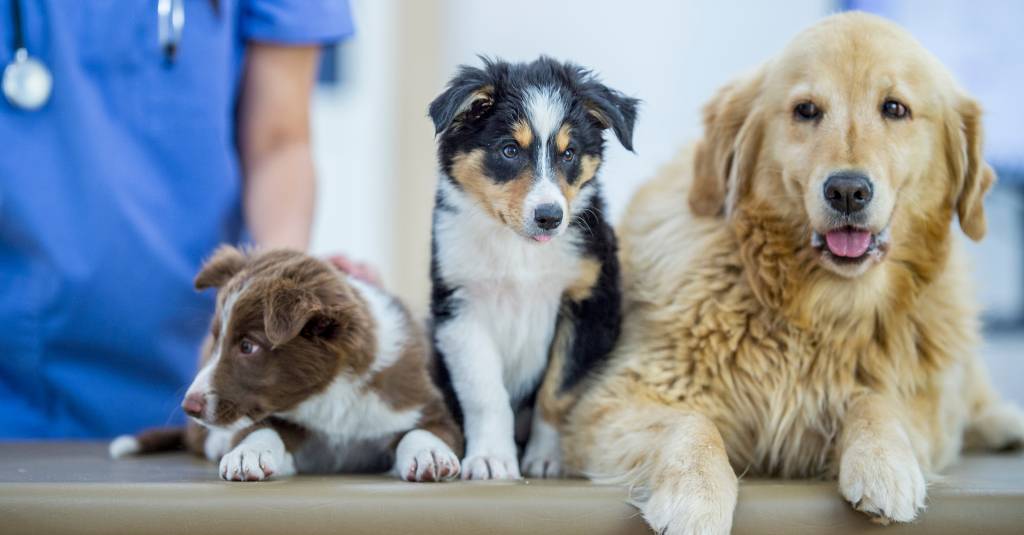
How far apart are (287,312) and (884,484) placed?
2.38 ft

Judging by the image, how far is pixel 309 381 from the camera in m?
1.28

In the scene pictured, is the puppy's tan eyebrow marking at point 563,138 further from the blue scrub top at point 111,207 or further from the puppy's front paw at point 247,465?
the blue scrub top at point 111,207

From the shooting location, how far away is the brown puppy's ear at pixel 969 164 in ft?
4.53

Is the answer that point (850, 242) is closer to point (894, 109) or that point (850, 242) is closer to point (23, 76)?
point (894, 109)

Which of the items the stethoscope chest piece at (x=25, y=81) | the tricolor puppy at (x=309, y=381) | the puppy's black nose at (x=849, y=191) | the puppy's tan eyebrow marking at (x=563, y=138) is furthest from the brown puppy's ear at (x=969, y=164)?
the stethoscope chest piece at (x=25, y=81)

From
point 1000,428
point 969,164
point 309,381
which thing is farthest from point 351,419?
point 1000,428

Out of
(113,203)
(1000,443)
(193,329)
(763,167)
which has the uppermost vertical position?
(763,167)

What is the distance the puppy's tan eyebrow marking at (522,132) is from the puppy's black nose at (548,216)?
0.11 metres

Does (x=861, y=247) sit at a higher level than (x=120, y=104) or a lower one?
lower

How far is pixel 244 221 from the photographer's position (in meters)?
1.83

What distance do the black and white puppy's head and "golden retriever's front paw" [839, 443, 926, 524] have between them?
46 centimetres

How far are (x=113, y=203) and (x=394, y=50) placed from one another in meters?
3.73

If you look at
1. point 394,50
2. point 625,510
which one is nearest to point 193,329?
point 625,510

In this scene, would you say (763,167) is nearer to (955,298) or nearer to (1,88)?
(955,298)
